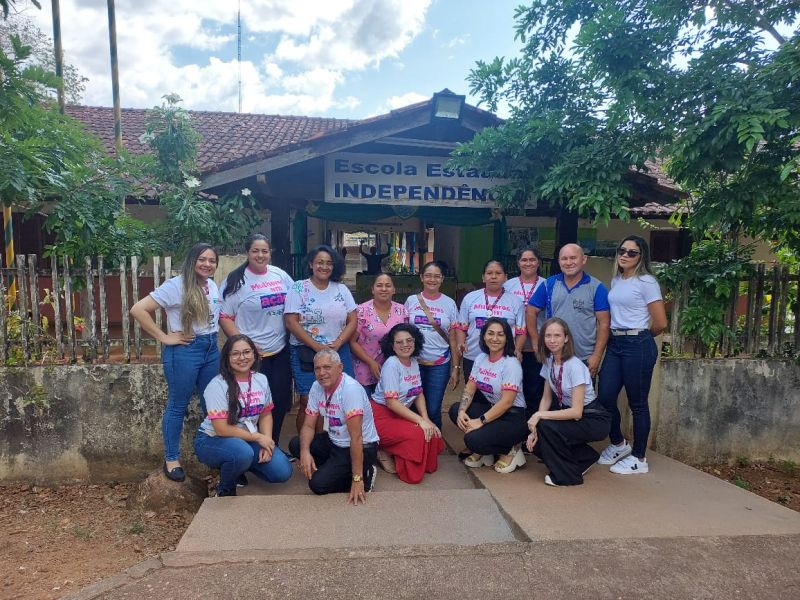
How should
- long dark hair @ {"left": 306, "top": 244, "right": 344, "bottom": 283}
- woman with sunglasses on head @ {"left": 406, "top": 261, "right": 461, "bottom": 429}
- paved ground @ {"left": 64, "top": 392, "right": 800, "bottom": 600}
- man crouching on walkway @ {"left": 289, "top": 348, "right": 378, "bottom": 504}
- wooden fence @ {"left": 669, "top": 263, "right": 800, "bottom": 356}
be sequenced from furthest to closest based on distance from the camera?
wooden fence @ {"left": 669, "top": 263, "right": 800, "bottom": 356} → woman with sunglasses on head @ {"left": 406, "top": 261, "right": 461, "bottom": 429} → long dark hair @ {"left": 306, "top": 244, "right": 344, "bottom": 283} → man crouching on walkway @ {"left": 289, "top": 348, "right": 378, "bottom": 504} → paved ground @ {"left": 64, "top": 392, "right": 800, "bottom": 600}

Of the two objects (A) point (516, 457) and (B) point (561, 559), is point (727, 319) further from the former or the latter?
(B) point (561, 559)

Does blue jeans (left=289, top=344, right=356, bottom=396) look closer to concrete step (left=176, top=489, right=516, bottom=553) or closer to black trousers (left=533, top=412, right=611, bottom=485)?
concrete step (left=176, top=489, right=516, bottom=553)

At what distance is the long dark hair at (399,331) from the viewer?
3.84 meters

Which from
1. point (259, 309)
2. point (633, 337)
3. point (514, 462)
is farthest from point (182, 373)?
point (633, 337)

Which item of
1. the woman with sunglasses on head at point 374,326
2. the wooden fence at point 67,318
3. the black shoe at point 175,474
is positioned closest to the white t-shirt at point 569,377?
the woman with sunglasses on head at point 374,326

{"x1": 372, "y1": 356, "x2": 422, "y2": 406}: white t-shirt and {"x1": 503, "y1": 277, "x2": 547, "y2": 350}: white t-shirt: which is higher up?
{"x1": 503, "y1": 277, "x2": 547, "y2": 350}: white t-shirt

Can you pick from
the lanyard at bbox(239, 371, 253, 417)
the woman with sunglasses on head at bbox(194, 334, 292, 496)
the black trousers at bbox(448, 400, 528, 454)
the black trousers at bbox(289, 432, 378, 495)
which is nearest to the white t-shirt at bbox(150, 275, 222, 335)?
the woman with sunglasses on head at bbox(194, 334, 292, 496)

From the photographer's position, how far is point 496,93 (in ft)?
17.8

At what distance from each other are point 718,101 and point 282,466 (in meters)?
3.92

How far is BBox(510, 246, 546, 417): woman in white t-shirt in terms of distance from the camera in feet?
13.6

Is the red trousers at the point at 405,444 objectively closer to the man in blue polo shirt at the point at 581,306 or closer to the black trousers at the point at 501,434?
the black trousers at the point at 501,434

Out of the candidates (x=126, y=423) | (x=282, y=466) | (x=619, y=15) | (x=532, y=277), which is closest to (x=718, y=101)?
(x=619, y=15)

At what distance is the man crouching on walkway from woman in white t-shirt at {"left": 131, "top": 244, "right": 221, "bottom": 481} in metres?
0.82

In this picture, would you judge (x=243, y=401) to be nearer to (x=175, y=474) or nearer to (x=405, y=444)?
(x=175, y=474)
